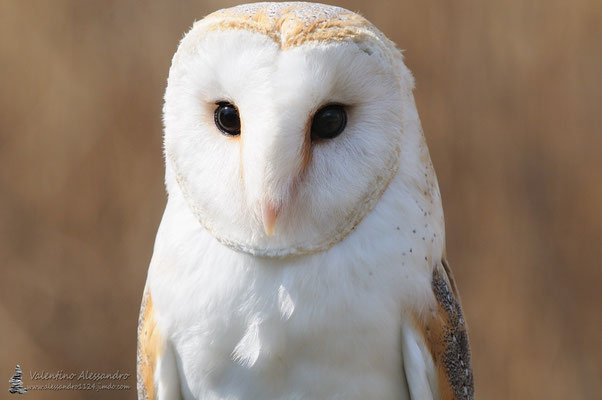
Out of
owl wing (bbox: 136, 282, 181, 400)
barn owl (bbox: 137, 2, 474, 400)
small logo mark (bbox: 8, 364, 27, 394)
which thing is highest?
barn owl (bbox: 137, 2, 474, 400)

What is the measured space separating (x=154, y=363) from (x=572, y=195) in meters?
1.25

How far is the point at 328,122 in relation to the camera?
86cm

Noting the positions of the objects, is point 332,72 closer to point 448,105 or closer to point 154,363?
point 154,363

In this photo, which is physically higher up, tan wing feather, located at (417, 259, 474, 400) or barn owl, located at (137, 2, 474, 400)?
barn owl, located at (137, 2, 474, 400)

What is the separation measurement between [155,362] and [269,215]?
33 centimetres

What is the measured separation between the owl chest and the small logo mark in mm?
1000

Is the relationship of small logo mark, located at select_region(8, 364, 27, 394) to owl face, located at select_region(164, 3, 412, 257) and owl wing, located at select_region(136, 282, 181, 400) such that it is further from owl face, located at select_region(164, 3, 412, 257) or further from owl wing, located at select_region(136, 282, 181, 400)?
owl face, located at select_region(164, 3, 412, 257)

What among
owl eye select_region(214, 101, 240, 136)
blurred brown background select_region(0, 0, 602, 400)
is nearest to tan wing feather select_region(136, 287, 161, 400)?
owl eye select_region(214, 101, 240, 136)

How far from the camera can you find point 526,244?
1.88 meters

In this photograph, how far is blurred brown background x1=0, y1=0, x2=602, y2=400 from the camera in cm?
A: 183

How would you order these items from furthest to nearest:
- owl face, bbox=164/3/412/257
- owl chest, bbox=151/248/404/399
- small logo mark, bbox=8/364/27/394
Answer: small logo mark, bbox=8/364/27/394, owl chest, bbox=151/248/404/399, owl face, bbox=164/3/412/257

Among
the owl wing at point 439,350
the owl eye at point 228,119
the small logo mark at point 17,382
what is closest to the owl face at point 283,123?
the owl eye at point 228,119

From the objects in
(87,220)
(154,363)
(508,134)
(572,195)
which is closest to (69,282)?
(87,220)

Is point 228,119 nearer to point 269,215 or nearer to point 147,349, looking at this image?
point 269,215
